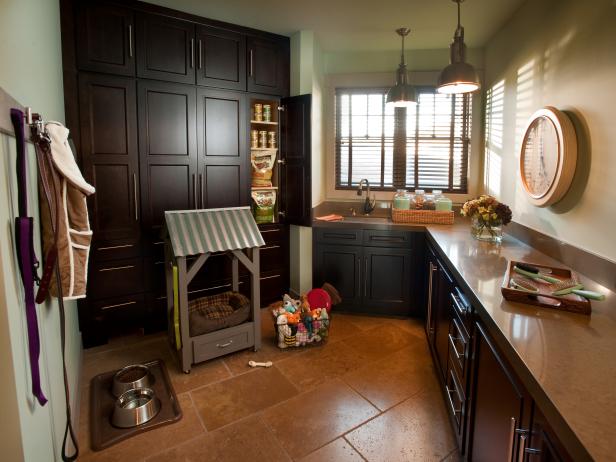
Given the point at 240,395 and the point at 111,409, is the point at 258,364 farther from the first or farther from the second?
the point at 111,409

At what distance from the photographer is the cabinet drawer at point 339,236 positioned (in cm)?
364

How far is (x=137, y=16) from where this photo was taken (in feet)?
9.79

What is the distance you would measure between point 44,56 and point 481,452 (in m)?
2.80

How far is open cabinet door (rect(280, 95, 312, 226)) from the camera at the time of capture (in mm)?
3599

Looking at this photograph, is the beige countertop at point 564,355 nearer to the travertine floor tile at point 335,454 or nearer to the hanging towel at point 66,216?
the travertine floor tile at point 335,454

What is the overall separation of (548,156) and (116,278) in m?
3.17

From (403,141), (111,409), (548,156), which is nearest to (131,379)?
(111,409)

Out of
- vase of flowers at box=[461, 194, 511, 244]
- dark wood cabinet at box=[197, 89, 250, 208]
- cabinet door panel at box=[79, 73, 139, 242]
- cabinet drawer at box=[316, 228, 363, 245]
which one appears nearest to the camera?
vase of flowers at box=[461, 194, 511, 244]

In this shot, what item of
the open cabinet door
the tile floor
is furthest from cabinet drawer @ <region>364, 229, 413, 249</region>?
the tile floor

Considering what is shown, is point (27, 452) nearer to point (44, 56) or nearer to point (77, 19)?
point (44, 56)

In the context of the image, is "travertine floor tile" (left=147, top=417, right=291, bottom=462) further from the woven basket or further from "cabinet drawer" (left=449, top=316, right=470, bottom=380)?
the woven basket

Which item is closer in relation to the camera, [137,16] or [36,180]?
[36,180]

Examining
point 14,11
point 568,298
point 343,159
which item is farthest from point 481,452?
point 343,159

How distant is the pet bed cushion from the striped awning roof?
0.49 metres
